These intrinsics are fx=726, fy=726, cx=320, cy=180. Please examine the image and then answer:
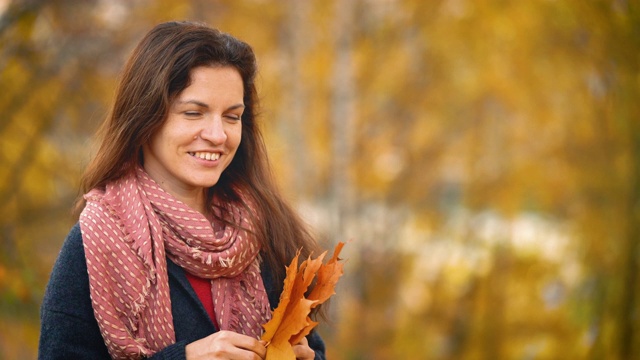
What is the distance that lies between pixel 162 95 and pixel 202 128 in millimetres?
136

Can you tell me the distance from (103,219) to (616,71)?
13.3 ft

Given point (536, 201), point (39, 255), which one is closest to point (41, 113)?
point (39, 255)

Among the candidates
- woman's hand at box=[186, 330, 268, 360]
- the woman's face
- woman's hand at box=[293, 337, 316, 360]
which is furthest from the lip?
woman's hand at box=[293, 337, 316, 360]

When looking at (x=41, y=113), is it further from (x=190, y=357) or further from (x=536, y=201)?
(x=536, y=201)

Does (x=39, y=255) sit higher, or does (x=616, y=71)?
(x=616, y=71)

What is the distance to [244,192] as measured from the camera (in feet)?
7.39

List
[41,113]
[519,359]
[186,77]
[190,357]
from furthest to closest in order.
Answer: [519,359] < [41,113] < [186,77] < [190,357]

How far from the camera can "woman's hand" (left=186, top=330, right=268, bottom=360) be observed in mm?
1814

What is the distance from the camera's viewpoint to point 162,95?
6.30ft

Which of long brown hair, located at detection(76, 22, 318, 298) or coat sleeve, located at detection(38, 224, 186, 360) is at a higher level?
long brown hair, located at detection(76, 22, 318, 298)

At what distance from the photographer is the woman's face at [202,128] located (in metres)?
1.95

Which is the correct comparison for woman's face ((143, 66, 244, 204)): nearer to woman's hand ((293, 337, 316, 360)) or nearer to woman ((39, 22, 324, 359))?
woman ((39, 22, 324, 359))

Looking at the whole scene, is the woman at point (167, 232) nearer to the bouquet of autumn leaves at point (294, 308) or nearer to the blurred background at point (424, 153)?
the bouquet of autumn leaves at point (294, 308)

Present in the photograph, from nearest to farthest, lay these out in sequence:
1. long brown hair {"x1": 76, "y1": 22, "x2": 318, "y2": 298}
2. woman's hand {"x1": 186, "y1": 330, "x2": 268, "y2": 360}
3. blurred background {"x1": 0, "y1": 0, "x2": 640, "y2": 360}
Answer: woman's hand {"x1": 186, "y1": 330, "x2": 268, "y2": 360}, long brown hair {"x1": 76, "y1": 22, "x2": 318, "y2": 298}, blurred background {"x1": 0, "y1": 0, "x2": 640, "y2": 360}
